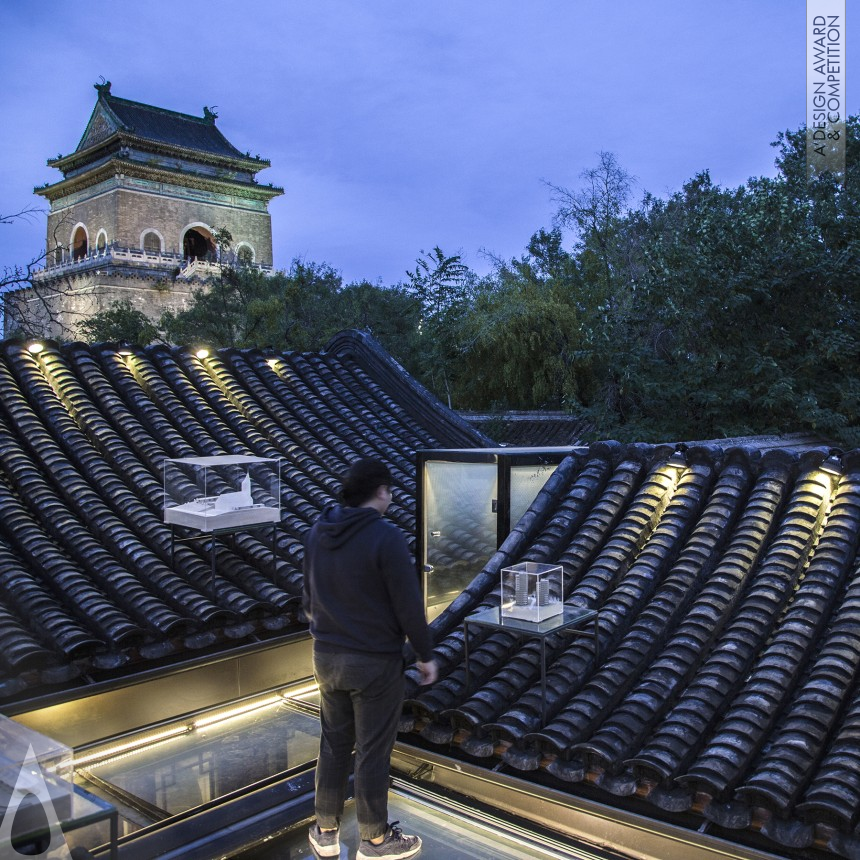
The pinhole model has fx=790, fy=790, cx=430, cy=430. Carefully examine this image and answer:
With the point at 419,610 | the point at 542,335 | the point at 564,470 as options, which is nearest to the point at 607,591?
the point at 564,470

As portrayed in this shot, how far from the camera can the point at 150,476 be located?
282 inches

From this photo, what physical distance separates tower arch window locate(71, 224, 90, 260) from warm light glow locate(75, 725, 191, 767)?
112 feet

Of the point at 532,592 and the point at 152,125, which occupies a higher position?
the point at 152,125

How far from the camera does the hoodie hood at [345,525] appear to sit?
304cm

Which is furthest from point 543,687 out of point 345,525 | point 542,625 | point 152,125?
point 152,125

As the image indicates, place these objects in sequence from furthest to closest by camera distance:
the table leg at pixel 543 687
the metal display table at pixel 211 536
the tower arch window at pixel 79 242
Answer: the tower arch window at pixel 79 242 → the metal display table at pixel 211 536 → the table leg at pixel 543 687

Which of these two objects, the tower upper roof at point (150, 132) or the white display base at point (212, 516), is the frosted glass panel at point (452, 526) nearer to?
the white display base at point (212, 516)

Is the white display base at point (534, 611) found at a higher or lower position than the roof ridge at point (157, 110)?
lower

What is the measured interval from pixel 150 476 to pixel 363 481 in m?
4.66

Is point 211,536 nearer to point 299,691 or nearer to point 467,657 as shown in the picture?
point 299,691

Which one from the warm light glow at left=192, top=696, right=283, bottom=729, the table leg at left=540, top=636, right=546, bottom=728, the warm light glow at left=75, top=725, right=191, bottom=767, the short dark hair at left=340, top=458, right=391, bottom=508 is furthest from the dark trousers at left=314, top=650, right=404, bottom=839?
the warm light glow at left=192, top=696, right=283, bottom=729

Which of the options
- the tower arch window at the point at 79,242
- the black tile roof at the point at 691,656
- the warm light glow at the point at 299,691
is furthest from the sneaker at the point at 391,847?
the tower arch window at the point at 79,242

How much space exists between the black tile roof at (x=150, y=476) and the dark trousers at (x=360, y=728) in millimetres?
2358

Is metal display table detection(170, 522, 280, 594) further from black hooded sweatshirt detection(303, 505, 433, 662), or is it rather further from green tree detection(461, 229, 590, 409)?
green tree detection(461, 229, 590, 409)
